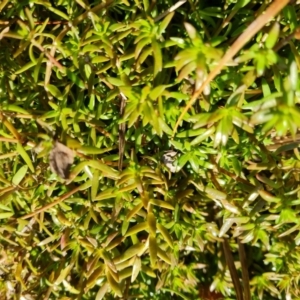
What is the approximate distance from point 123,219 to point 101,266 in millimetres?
116

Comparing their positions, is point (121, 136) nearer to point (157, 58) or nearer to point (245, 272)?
point (157, 58)

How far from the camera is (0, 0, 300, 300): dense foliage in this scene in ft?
3.22

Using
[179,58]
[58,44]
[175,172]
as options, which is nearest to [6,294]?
[175,172]

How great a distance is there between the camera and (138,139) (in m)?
1.11

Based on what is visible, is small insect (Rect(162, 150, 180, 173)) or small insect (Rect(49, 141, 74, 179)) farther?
small insect (Rect(162, 150, 180, 173))

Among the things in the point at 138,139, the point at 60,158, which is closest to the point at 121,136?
the point at 138,139

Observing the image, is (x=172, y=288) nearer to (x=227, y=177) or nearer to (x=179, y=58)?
(x=227, y=177)

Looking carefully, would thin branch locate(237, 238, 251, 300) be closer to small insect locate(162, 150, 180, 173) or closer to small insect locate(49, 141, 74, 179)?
small insect locate(162, 150, 180, 173)

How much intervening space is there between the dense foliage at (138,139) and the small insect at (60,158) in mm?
21

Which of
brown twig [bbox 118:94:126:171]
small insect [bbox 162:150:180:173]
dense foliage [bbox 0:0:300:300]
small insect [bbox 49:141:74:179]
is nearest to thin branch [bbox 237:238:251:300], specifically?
dense foliage [bbox 0:0:300:300]

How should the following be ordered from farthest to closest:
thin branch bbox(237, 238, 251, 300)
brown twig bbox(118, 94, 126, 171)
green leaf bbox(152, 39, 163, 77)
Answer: thin branch bbox(237, 238, 251, 300) < brown twig bbox(118, 94, 126, 171) < green leaf bbox(152, 39, 163, 77)

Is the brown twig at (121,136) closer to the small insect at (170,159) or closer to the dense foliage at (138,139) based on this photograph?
the dense foliage at (138,139)

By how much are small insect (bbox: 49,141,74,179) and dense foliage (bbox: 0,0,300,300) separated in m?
0.02

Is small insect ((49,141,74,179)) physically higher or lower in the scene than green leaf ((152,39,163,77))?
lower
